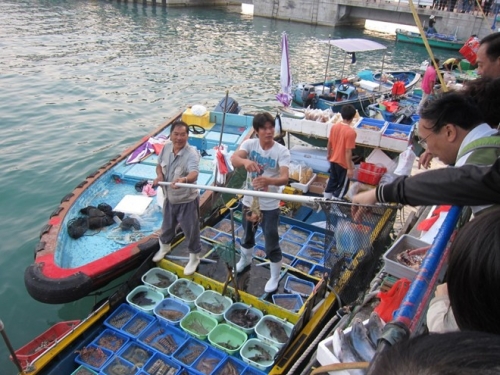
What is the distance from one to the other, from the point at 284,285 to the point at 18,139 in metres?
10.4

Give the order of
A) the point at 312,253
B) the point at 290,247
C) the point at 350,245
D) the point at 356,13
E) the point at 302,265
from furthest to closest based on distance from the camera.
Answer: the point at 356,13 < the point at 290,247 < the point at 312,253 < the point at 302,265 < the point at 350,245

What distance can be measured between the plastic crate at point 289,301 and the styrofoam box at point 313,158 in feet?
14.9

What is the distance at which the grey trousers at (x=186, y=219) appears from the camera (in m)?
5.69

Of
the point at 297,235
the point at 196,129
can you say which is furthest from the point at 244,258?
the point at 196,129

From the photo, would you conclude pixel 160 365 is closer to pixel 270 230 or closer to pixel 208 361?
pixel 208 361

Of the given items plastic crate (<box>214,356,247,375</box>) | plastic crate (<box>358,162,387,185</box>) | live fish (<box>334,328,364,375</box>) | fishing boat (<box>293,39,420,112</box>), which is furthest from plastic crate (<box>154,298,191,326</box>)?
fishing boat (<box>293,39,420,112</box>)

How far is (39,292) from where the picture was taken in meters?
5.32

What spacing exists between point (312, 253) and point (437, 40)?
33157mm

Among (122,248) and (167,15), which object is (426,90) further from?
(167,15)

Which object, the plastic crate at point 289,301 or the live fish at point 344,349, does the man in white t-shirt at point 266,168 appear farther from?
the live fish at point 344,349

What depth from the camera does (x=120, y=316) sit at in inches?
212

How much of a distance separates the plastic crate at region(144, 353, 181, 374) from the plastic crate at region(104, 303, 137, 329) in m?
0.74

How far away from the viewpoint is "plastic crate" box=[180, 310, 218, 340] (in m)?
5.14

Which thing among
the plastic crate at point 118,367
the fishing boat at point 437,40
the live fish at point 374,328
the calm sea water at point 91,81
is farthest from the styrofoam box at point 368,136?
the fishing boat at point 437,40
